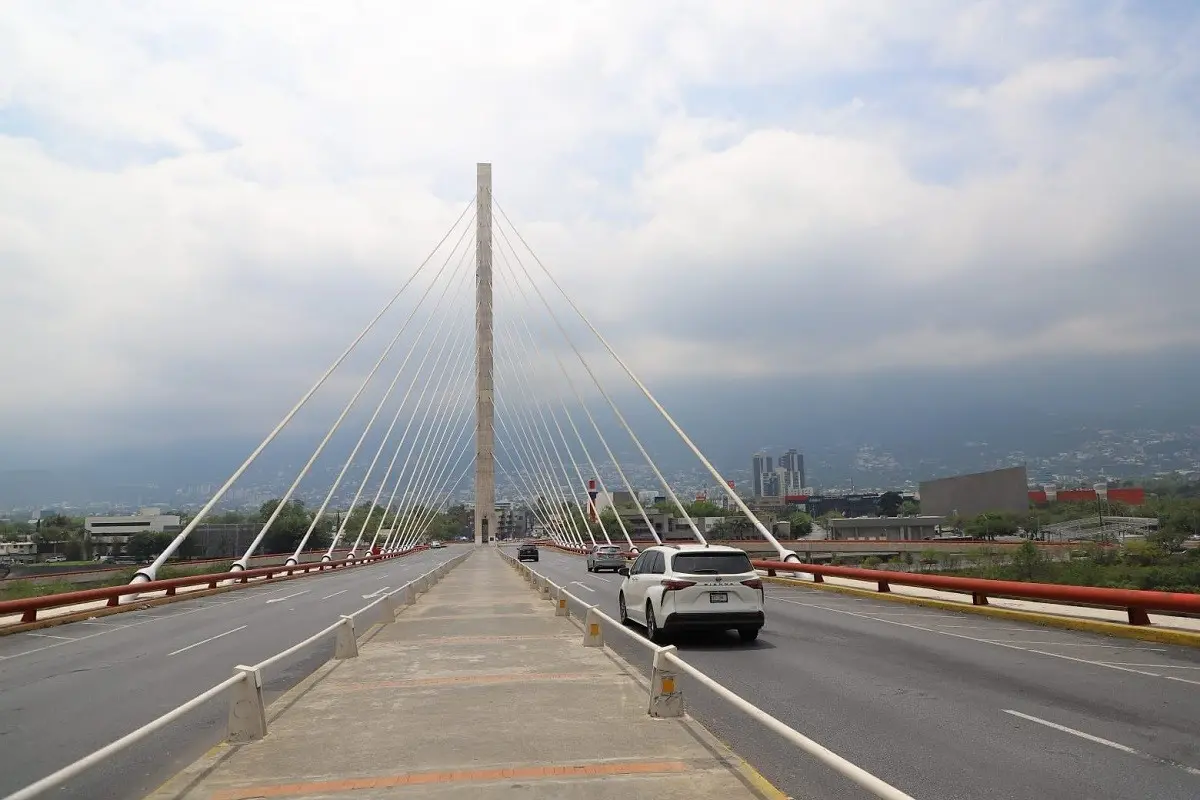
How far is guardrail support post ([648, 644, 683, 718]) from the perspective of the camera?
28.2 ft

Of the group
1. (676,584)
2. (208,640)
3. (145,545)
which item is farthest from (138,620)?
(145,545)

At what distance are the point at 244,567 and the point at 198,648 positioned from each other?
25.2m

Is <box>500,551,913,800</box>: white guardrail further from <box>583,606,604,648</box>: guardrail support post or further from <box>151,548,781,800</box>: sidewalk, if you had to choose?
<box>151,548,781,800</box>: sidewalk

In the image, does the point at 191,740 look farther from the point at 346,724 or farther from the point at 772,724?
the point at 772,724

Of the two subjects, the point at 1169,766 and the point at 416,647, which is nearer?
the point at 1169,766

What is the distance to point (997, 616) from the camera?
61.4ft

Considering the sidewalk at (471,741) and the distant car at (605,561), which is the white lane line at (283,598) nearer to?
the distant car at (605,561)

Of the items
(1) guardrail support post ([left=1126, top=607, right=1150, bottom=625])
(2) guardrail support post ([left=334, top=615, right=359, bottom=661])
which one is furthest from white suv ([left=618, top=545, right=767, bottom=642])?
(1) guardrail support post ([left=1126, top=607, right=1150, bottom=625])

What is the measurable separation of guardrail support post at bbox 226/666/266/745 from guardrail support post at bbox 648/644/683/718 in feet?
11.8

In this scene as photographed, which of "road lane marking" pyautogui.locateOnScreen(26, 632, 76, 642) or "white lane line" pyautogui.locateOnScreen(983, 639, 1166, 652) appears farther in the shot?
"road lane marking" pyautogui.locateOnScreen(26, 632, 76, 642)

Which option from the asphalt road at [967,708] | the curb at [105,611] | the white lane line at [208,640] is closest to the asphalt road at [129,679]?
the white lane line at [208,640]

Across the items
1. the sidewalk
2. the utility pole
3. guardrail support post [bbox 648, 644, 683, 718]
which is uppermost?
the utility pole

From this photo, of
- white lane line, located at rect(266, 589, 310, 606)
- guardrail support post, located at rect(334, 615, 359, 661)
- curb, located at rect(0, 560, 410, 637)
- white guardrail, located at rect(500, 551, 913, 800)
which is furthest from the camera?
white lane line, located at rect(266, 589, 310, 606)

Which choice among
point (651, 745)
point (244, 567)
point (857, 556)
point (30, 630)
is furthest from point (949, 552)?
point (651, 745)
